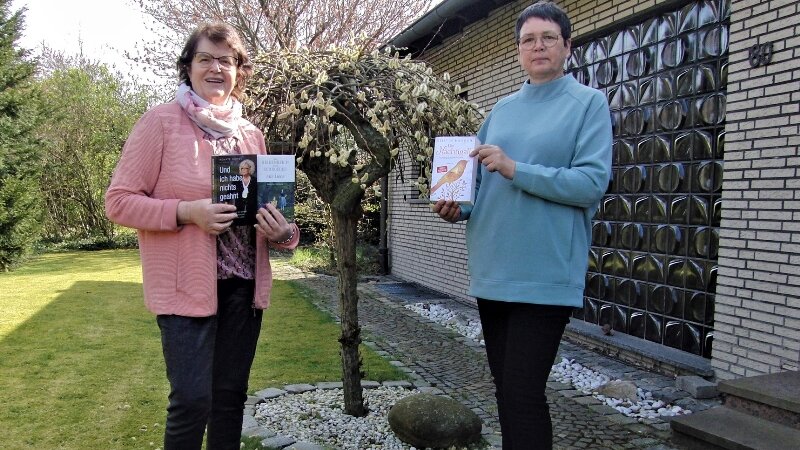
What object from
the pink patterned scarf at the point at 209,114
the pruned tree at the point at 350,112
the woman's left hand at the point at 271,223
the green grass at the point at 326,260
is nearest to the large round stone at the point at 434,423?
the pruned tree at the point at 350,112

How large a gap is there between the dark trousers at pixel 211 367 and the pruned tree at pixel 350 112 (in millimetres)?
1118

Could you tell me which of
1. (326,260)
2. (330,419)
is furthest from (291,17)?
(330,419)

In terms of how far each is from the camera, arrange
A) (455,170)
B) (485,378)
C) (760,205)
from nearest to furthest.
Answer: (455,170) → (760,205) → (485,378)

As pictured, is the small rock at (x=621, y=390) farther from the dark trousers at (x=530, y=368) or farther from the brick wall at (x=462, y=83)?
the dark trousers at (x=530, y=368)

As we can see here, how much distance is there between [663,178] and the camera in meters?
5.35

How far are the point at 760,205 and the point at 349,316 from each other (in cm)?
290

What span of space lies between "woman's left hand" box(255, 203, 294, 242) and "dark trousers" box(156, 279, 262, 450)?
25 centimetres

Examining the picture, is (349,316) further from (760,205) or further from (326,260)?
(326,260)

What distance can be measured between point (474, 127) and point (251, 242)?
181cm

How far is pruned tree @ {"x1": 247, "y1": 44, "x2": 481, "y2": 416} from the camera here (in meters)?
3.37

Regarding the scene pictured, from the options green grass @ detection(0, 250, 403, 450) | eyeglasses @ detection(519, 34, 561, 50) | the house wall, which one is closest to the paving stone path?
green grass @ detection(0, 250, 403, 450)

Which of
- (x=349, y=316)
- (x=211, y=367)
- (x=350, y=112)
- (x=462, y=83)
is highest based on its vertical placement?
(x=462, y=83)

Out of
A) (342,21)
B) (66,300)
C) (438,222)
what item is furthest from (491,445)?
(342,21)

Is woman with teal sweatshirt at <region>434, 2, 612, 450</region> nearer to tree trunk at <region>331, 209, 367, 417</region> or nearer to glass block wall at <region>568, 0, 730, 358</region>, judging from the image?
tree trunk at <region>331, 209, 367, 417</region>
